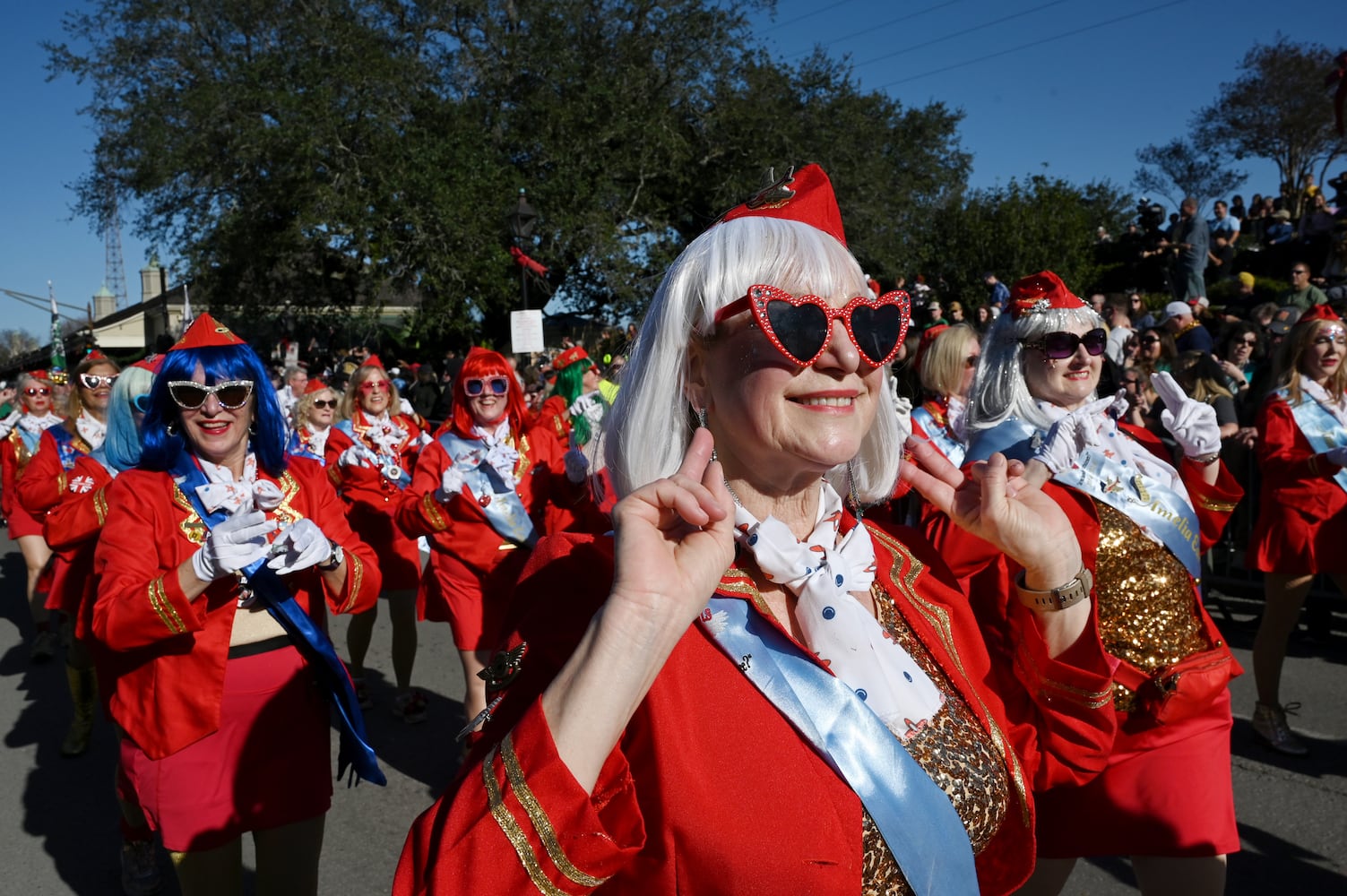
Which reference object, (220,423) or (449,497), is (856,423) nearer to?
(220,423)

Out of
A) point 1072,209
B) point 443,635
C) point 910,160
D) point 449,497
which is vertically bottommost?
point 443,635

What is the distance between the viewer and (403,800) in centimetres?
512

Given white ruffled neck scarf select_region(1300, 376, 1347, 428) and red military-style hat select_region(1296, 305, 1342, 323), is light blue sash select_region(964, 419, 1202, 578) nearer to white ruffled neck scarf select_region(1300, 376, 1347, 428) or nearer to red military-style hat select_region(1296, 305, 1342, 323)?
white ruffled neck scarf select_region(1300, 376, 1347, 428)

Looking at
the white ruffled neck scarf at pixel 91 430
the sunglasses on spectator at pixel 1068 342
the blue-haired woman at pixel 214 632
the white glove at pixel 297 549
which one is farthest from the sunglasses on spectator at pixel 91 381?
the sunglasses on spectator at pixel 1068 342

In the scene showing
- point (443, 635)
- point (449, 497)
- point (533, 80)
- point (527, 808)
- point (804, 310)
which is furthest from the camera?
point (533, 80)

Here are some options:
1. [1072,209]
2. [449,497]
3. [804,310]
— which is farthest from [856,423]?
[1072,209]

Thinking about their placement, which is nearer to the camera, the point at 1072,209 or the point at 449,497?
the point at 449,497

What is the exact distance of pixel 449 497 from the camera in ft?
17.9

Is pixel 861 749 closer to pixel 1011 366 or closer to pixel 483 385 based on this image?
pixel 1011 366

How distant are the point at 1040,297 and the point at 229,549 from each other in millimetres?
2567

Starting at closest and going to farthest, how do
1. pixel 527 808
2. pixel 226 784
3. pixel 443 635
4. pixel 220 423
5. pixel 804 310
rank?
→ pixel 527 808
pixel 804 310
pixel 226 784
pixel 220 423
pixel 443 635

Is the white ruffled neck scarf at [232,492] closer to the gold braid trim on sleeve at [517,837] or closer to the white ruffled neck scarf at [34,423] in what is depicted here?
the gold braid trim on sleeve at [517,837]

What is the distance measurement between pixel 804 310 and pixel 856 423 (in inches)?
9.4

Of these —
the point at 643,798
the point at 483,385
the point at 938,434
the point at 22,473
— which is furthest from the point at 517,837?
the point at 22,473
